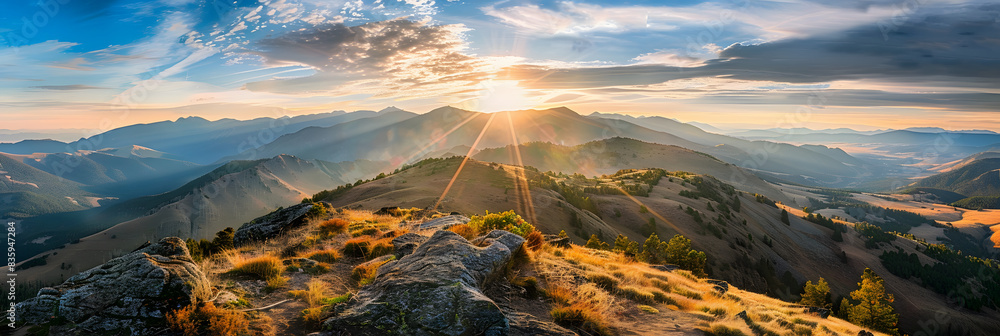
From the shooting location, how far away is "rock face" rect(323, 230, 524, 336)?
21.9 ft

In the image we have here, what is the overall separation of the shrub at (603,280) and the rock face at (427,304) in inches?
186

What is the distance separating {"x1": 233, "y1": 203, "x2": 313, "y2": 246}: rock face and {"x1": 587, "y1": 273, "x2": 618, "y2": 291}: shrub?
13.6 m

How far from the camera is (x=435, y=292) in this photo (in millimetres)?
7266

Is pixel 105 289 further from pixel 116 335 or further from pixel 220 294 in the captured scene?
pixel 220 294

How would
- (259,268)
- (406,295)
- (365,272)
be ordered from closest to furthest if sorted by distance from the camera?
(406,295) → (259,268) → (365,272)

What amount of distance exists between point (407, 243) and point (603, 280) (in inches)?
260

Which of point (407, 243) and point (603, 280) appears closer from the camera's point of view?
point (603, 280)

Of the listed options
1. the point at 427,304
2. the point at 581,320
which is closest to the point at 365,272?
the point at 427,304

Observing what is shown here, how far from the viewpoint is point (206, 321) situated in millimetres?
6977

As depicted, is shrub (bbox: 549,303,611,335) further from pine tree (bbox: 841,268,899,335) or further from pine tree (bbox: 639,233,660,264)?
pine tree (bbox: 841,268,899,335)

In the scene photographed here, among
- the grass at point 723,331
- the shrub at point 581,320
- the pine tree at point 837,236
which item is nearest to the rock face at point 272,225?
the shrub at point 581,320

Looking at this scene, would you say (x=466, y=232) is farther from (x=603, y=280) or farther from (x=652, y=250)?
(x=652, y=250)

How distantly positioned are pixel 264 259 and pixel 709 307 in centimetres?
1294

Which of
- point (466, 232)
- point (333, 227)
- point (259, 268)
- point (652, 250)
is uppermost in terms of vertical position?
point (259, 268)
